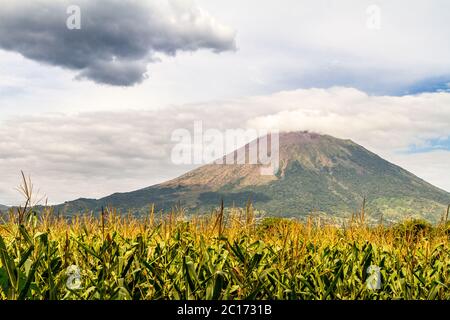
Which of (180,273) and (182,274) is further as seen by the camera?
(180,273)

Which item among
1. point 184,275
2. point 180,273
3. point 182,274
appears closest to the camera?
point 184,275

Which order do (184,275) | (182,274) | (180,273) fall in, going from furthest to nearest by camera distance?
(180,273), (182,274), (184,275)

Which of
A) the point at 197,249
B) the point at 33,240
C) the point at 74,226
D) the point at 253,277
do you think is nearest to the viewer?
the point at 33,240

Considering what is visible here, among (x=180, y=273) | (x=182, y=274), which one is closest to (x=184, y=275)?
(x=182, y=274)

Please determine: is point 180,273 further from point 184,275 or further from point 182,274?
point 184,275

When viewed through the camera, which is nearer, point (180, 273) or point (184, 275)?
point (184, 275)

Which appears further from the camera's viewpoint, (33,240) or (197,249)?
(197,249)

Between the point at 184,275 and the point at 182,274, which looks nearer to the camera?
the point at 184,275
